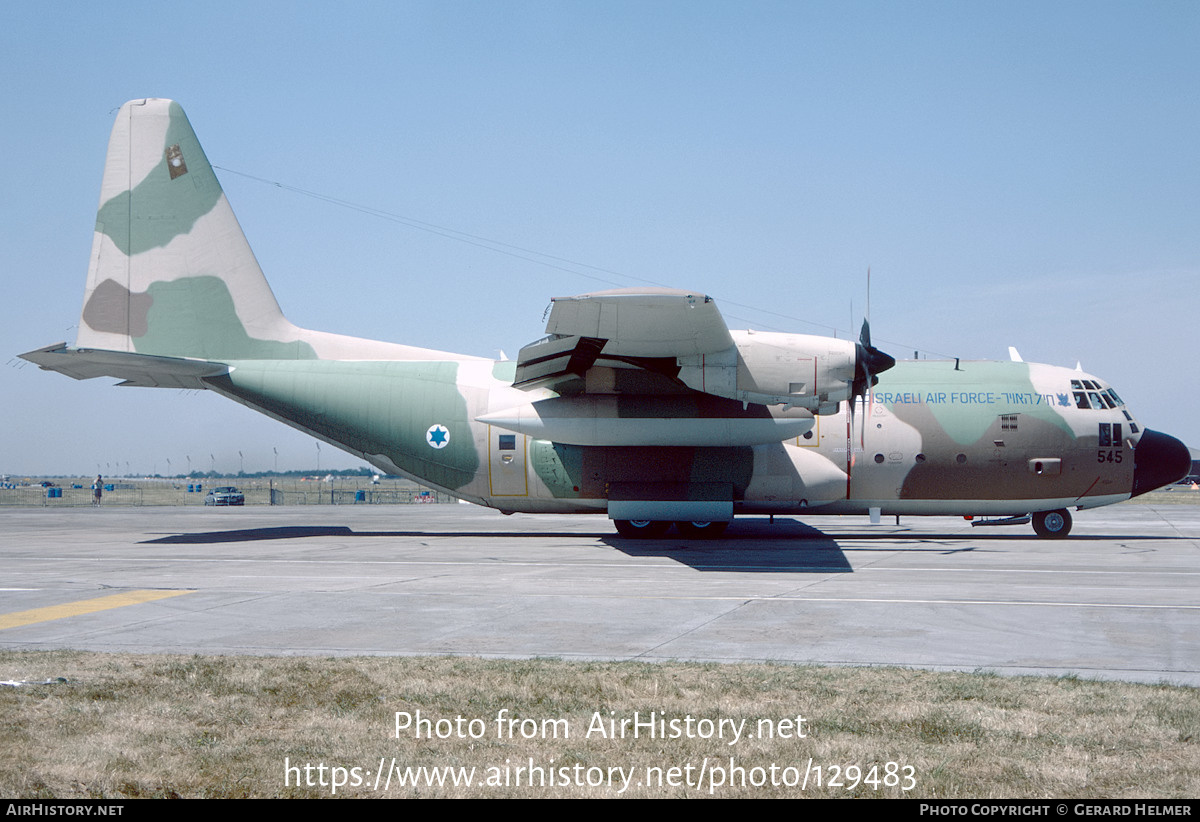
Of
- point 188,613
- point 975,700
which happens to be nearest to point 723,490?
point 188,613

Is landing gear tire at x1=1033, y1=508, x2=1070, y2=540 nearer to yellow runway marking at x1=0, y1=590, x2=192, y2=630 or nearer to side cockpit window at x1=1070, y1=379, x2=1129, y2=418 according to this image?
side cockpit window at x1=1070, y1=379, x2=1129, y2=418

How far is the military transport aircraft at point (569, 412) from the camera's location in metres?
20.4

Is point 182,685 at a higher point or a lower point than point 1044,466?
lower

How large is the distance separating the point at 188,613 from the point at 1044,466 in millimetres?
19058

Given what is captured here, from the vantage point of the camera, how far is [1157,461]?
71.5ft

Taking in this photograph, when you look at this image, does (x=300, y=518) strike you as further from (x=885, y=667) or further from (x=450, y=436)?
(x=885, y=667)

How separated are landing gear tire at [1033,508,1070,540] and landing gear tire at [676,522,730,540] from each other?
8201 mm

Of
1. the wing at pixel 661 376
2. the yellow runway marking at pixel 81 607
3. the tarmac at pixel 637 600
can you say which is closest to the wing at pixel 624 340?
the wing at pixel 661 376

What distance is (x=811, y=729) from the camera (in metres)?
5.95

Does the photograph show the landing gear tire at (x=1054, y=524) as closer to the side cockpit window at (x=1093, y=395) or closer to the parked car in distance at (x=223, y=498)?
the side cockpit window at (x=1093, y=395)

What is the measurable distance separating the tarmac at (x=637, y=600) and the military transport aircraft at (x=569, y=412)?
131 centimetres

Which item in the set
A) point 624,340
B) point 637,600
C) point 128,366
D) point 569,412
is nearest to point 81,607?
point 637,600

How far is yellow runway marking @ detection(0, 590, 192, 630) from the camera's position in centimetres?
1027

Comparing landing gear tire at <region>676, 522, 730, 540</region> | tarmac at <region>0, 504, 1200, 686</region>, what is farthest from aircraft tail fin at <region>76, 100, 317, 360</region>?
landing gear tire at <region>676, 522, 730, 540</region>
